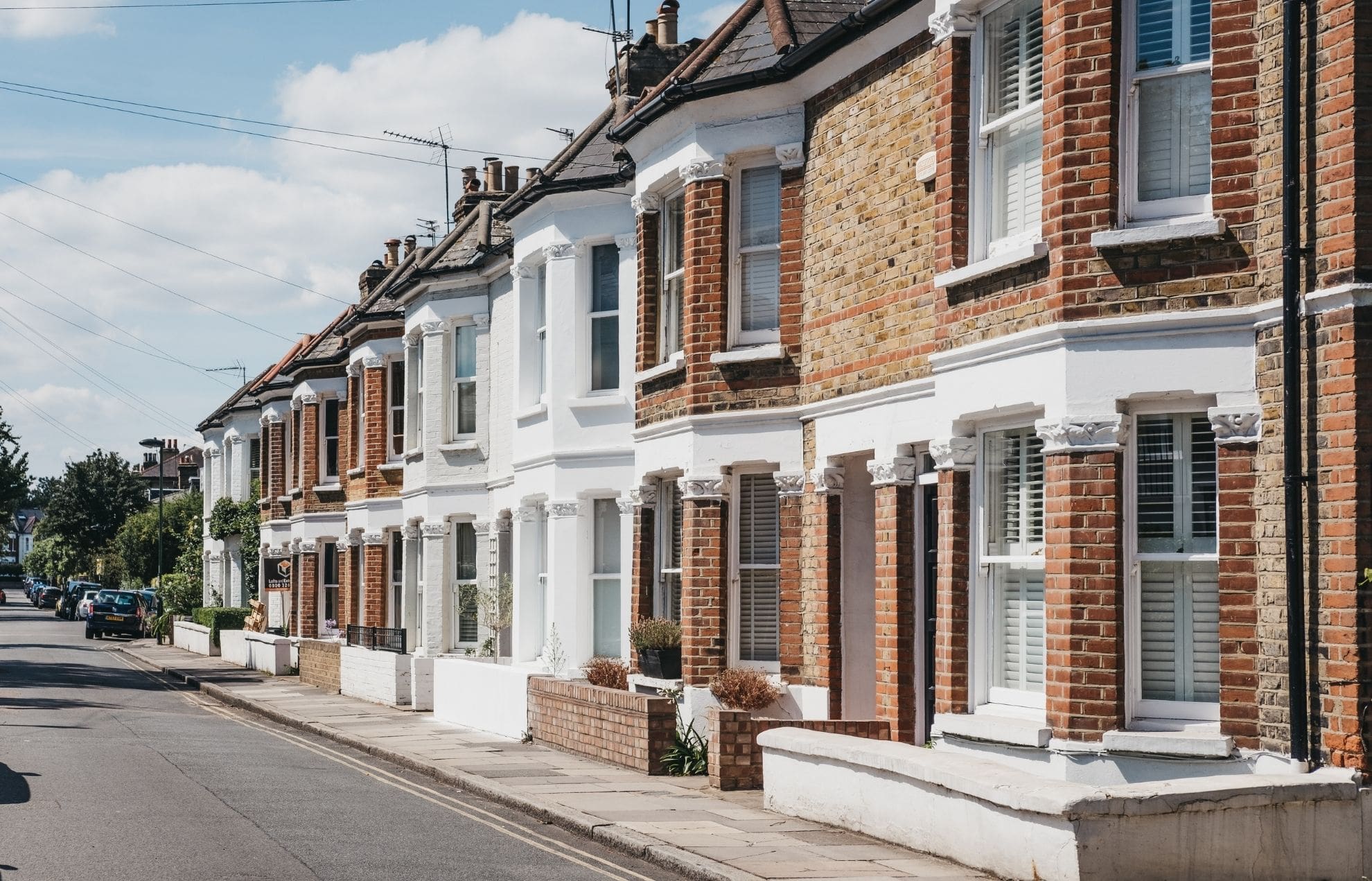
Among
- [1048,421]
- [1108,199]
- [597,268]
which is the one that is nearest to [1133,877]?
[1048,421]

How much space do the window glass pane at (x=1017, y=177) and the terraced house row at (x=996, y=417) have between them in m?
0.04

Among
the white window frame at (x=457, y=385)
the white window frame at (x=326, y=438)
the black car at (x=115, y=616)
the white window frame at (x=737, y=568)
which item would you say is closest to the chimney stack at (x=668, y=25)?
the white window frame at (x=457, y=385)

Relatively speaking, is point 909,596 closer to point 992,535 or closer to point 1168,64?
point 992,535

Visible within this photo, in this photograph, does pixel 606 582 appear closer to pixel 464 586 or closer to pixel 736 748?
pixel 736 748

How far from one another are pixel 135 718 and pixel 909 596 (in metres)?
15.5

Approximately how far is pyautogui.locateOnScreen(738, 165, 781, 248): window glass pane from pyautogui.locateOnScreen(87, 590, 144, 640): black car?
158ft

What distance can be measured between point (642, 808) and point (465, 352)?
47.5ft

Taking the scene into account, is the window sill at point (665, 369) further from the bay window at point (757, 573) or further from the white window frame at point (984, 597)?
the white window frame at point (984, 597)

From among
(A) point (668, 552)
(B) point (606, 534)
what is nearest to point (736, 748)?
(A) point (668, 552)

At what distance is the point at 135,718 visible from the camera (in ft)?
83.8

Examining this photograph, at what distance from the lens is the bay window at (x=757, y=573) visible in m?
17.0

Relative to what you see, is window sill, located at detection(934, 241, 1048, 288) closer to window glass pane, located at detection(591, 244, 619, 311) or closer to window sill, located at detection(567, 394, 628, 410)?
window sill, located at detection(567, 394, 628, 410)

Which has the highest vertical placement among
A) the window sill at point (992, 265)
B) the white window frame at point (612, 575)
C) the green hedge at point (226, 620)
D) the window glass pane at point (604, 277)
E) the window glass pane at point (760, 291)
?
the window glass pane at point (604, 277)

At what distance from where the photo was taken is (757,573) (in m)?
17.0
